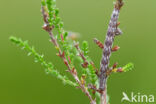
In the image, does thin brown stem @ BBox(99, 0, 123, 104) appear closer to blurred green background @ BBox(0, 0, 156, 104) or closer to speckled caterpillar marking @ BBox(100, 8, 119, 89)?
speckled caterpillar marking @ BBox(100, 8, 119, 89)

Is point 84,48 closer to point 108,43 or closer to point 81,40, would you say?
point 108,43

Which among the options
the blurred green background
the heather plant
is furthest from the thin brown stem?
the blurred green background

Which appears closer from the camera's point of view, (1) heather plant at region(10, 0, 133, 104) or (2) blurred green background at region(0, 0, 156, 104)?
(1) heather plant at region(10, 0, 133, 104)

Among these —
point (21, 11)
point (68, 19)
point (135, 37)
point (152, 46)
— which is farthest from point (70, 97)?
point (21, 11)

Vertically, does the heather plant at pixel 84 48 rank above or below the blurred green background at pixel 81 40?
below

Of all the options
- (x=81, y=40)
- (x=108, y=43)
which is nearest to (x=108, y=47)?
(x=108, y=43)

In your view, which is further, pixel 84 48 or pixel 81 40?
pixel 81 40

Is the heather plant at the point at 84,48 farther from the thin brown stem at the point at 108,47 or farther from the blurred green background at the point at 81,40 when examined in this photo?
the blurred green background at the point at 81,40

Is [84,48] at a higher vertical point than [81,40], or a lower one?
lower

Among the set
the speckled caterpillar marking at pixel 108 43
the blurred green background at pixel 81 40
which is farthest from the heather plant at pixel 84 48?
the blurred green background at pixel 81 40
